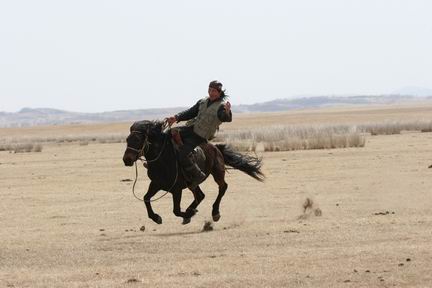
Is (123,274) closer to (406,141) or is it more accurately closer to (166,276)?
(166,276)

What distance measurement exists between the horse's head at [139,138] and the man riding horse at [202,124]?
0.35 m

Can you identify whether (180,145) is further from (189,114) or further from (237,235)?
(237,235)

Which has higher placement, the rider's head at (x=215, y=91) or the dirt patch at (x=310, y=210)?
the rider's head at (x=215, y=91)

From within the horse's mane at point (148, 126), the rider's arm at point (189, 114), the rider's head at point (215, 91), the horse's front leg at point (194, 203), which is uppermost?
the rider's head at point (215, 91)

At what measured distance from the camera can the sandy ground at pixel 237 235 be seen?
9680mm

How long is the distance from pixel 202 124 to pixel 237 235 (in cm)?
218

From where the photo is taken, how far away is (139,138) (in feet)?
45.4

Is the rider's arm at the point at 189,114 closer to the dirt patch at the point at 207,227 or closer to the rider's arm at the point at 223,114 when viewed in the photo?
the rider's arm at the point at 223,114

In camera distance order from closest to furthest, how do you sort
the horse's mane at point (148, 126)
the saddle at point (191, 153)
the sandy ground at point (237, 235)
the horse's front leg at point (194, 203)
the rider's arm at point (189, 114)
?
the sandy ground at point (237, 235) < the horse's mane at point (148, 126) < the saddle at point (191, 153) < the horse's front leg at point (194, 203) < the rider's arm at point (189, 114)

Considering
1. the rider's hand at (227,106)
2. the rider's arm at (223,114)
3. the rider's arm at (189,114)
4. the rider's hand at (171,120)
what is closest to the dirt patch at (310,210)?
the rider's arm at (223,114)

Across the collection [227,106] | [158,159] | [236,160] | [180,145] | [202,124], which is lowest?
[236,160]

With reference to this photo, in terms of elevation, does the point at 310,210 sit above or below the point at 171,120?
A: below

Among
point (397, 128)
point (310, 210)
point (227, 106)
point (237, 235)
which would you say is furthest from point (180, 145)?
point (397, 128)

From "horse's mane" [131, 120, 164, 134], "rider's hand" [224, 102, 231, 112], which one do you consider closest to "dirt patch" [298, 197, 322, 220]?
"rider's hand" [224, 102, 231, 112]
